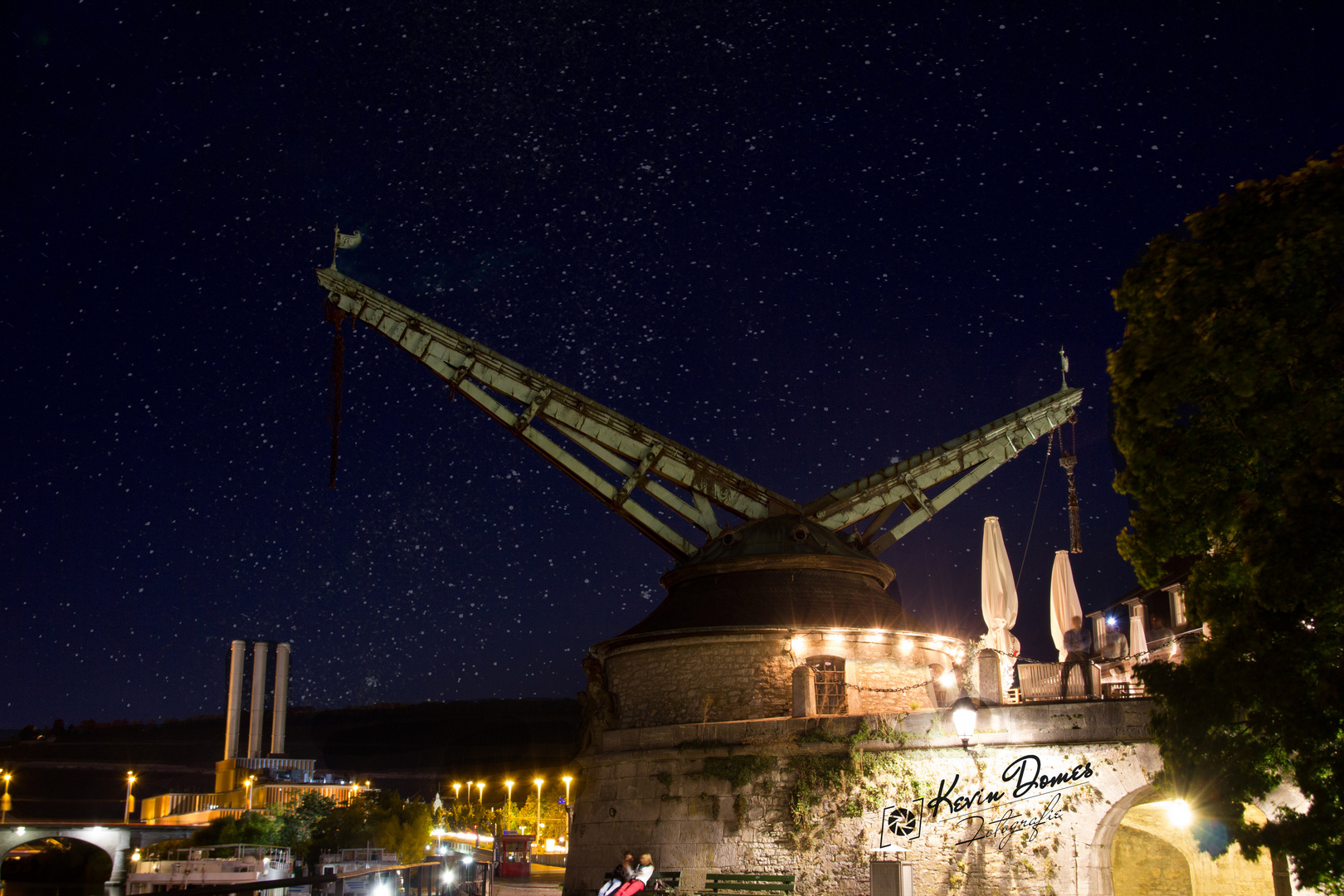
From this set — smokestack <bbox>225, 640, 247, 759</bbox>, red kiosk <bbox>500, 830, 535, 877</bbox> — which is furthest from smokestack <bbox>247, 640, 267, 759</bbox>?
red kiosk <bbox>500, 830, 535, 877</bbox>

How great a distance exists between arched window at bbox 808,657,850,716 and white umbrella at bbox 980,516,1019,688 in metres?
4.56

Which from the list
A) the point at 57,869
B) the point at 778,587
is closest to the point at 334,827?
the point at 778,587

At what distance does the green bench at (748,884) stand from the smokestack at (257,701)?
56.0 meters

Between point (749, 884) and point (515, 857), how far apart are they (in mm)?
28565

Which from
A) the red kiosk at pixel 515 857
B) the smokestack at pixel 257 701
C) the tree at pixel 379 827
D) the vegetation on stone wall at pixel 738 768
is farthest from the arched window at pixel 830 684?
the smokestack at pixel 257 701

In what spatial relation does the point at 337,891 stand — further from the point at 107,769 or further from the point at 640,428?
the point at 107,769

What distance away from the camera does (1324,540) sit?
10305mm

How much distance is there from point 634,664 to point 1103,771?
38.9 ft

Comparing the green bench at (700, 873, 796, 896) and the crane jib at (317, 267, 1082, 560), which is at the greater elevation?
the crane jib at (317, 267, 1082, 560)

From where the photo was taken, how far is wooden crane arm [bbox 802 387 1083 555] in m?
28.9

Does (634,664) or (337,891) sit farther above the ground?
(634,664)

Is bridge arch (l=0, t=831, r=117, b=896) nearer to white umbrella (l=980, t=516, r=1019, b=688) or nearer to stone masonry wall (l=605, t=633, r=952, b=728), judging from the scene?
stone masonry wall (l=605, t=633, r=952, b=728)

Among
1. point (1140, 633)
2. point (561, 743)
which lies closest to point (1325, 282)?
point (1140, 633)

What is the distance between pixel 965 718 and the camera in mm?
17359
